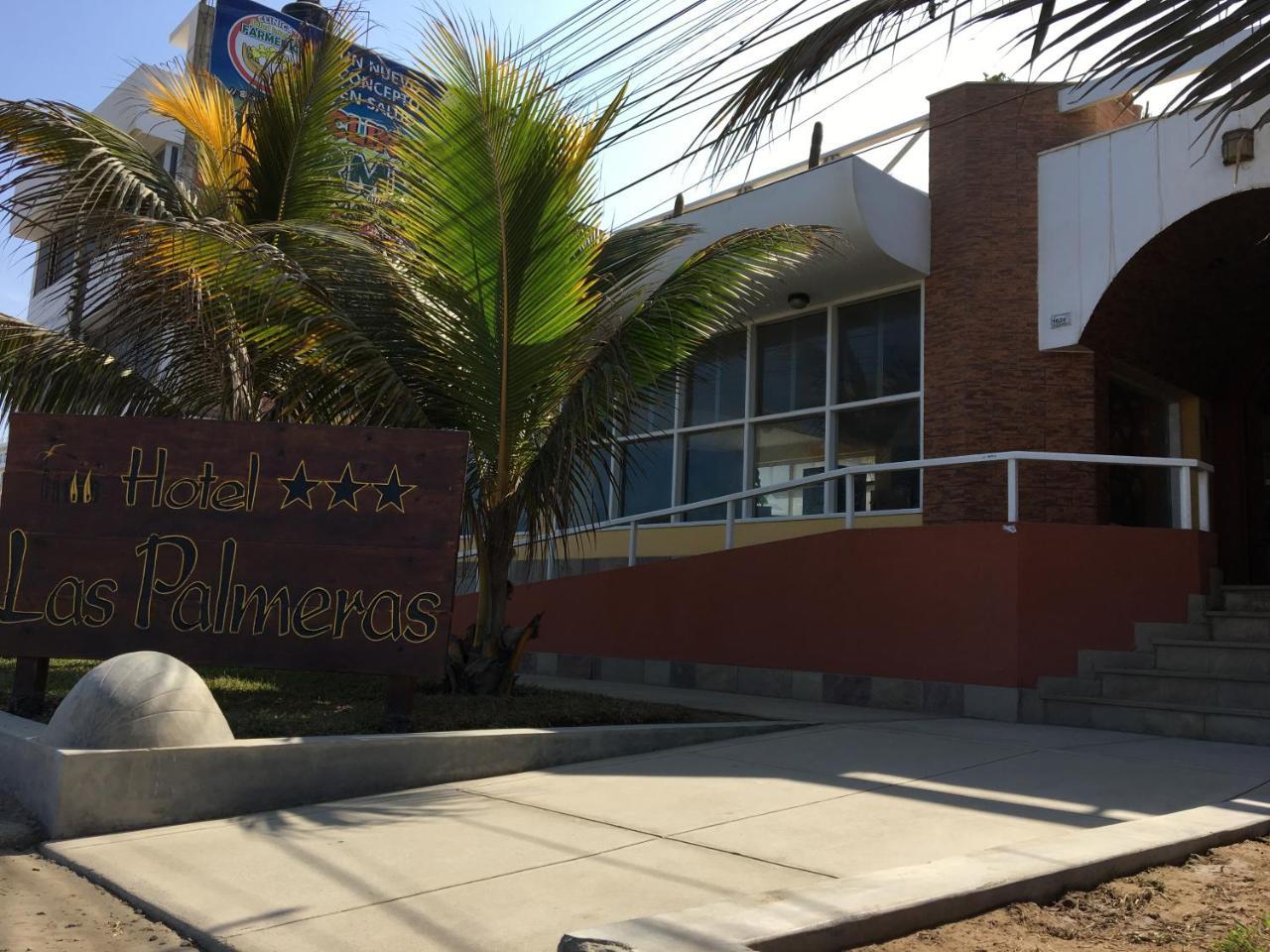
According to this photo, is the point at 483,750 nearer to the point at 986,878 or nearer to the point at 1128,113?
the point at 986,878

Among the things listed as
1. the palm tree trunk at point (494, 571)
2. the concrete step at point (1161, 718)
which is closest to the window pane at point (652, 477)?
the palm tree trunk at point (494, 571)

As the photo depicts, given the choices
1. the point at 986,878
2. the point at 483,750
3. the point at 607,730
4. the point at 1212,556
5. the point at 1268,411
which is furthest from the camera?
the point at 1268,411

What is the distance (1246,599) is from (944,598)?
8.49 ft

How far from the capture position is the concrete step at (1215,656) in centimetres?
817

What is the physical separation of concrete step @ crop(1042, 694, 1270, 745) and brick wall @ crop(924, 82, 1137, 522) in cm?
342

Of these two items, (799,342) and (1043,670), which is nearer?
(1043,670)

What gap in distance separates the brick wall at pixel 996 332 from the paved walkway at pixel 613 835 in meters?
4.71

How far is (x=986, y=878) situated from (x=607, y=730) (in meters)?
3.67

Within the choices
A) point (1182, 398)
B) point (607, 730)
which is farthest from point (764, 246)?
point (1182, 398)

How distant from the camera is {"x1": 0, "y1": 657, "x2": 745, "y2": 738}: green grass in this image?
692 cm

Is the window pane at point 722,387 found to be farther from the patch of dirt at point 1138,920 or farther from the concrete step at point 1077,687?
the patch of dirt at point 1138,920

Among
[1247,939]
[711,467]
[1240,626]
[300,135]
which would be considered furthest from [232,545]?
[711,467]

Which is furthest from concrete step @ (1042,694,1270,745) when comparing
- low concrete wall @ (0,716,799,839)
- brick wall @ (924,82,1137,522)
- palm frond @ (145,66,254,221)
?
palm frond @ (145,66,254,221)

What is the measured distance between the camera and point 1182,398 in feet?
45.5
